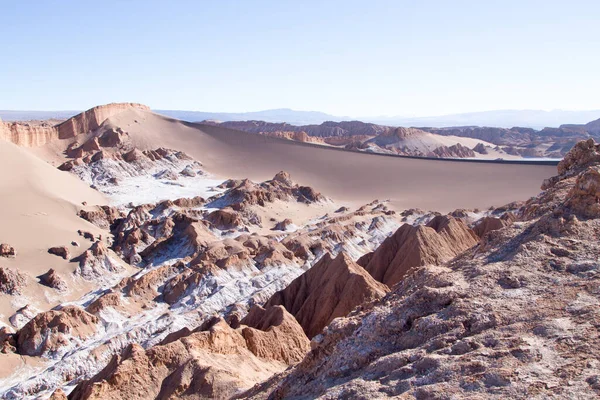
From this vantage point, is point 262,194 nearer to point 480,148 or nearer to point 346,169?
point 346,169

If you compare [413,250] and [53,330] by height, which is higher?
[413,250]

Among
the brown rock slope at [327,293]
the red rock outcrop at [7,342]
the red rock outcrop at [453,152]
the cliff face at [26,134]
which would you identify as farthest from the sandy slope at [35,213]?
the red rock outcrop at [453,152]

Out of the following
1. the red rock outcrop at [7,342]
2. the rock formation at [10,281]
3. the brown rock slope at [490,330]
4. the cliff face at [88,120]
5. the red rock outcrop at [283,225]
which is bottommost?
the red rock outcrop at [7,342]

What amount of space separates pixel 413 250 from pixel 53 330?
14.7 meters

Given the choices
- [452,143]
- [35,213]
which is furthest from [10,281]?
[452,143]

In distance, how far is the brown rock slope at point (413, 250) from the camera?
23.4 meters

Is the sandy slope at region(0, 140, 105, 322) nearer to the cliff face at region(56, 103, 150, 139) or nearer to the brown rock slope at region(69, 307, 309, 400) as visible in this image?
the brown rock slope at region(69, 307, 309, 400)

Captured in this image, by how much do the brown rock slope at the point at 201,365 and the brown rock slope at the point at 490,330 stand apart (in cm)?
207

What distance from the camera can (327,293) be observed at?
19.4 m

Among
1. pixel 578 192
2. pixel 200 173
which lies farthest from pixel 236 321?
pixel 200 173

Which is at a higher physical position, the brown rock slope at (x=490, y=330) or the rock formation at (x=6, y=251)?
the brown rock slope at (x=490, y=330)

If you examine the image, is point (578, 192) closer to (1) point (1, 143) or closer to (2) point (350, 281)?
(2) point (350, 281)

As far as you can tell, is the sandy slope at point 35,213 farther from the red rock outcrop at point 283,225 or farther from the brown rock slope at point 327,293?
the red rock outcrop at point 283,225

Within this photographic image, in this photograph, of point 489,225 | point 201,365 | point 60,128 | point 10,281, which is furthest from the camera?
point 60,128
